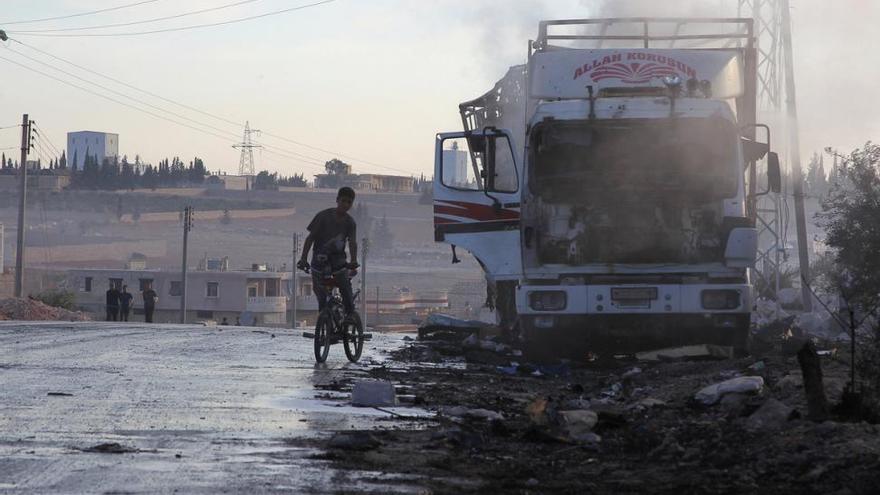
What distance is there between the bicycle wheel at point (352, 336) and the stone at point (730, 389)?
5.94 meters

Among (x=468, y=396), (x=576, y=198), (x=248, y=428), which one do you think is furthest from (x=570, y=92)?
(x=248, y=428)

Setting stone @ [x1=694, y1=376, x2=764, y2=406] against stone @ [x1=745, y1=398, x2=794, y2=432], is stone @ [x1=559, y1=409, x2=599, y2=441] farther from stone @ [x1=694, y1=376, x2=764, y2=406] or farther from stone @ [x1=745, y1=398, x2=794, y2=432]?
stone @ [x1=694, y1=376, x2=764, y2=406]

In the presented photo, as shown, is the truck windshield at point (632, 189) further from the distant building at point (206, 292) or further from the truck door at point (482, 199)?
the distant building at point (206, 292)

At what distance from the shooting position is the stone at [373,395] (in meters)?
9.66

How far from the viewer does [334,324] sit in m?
14.5

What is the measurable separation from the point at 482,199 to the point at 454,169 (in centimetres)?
62

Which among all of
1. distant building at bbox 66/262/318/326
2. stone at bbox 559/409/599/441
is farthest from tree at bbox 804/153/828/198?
distant building at bbox 66/262/318/326

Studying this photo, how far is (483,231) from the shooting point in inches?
637

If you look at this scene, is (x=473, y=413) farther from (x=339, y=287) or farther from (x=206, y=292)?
(x=206, y=292)

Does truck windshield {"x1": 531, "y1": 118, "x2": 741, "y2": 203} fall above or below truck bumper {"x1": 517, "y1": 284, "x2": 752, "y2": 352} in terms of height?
above

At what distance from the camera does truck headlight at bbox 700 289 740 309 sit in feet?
48.5

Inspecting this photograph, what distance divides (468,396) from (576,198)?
4873mm

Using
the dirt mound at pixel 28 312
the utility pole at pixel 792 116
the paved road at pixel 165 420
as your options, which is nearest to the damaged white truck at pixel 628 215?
the paved road at pixel 165 420

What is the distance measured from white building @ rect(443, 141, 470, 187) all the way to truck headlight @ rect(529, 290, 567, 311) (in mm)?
2336
